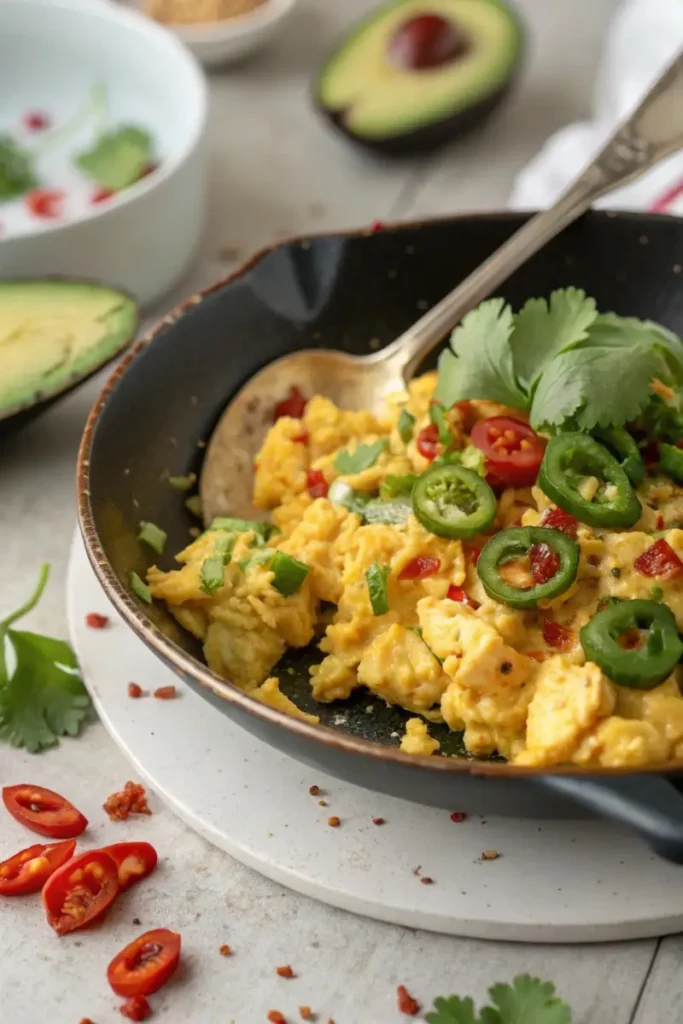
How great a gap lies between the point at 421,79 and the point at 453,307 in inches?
66.3

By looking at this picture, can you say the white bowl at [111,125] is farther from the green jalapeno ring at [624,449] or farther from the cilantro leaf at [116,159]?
the green jalapeno ring at [624,449]

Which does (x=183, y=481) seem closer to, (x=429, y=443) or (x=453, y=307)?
(x=429, y=443)

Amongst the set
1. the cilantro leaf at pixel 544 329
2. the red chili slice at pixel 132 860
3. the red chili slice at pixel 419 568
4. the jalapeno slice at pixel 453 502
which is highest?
the cilantro leaf at pixel 544 329

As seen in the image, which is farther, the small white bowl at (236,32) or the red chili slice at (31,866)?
the small white bowl at (236,32)

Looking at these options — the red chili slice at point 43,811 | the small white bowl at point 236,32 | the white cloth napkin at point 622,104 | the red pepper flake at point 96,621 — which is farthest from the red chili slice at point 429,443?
the small white bowl at point 236,32

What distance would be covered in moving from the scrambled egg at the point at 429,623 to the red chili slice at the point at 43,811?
0.42 m

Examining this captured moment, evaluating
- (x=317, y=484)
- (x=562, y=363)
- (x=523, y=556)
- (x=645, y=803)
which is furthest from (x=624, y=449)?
(x=645, y=803)

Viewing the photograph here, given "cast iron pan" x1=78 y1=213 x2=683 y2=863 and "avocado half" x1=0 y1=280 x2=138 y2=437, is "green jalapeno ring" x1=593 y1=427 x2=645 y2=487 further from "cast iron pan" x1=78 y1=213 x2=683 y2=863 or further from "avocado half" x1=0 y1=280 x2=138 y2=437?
"avocado half" x1=0 y1=280 x2=138 y2=437

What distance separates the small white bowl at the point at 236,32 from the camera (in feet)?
16.4

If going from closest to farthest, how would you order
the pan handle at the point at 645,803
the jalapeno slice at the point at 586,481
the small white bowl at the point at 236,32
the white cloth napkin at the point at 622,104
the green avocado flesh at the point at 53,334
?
the pan handle at the point at 645,803 < the jalapeno slice at the point at 586,481 < the green avocado flesh at the point at 53,334 < the white cloth napkin at the point at 622,104 < the small white bowl at the point at 236,32

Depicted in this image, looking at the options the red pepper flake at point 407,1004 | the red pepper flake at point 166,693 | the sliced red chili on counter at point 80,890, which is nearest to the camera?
the red pepper flake at point 407,1004

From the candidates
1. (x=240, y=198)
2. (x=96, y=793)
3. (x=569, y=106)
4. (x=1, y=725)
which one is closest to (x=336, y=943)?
(x=96, y=793)

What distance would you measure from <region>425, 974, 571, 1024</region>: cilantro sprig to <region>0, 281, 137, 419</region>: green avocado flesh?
185 cm

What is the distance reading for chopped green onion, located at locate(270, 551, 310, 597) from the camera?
2.66 metres
